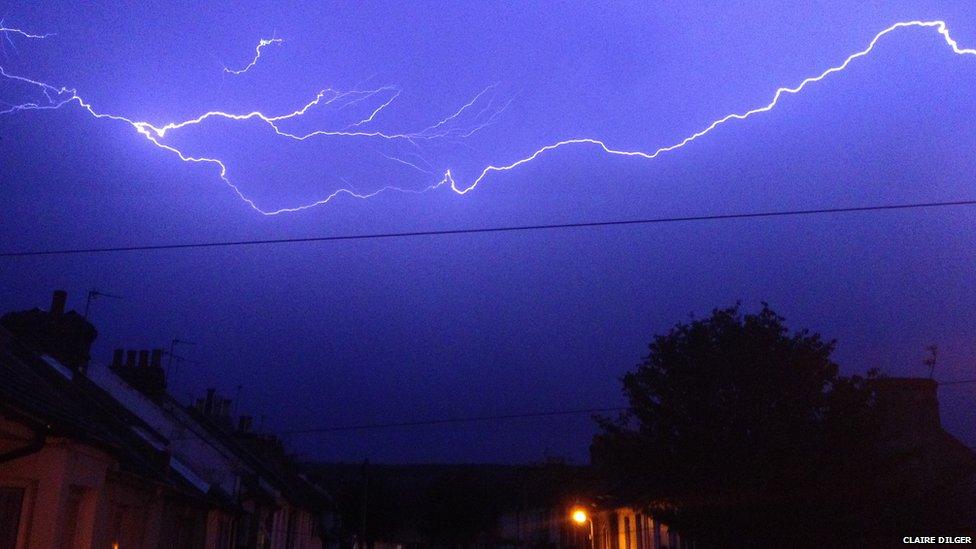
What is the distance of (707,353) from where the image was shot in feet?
52.4

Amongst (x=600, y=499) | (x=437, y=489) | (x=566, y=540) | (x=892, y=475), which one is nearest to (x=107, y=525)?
(x=892, y=475)

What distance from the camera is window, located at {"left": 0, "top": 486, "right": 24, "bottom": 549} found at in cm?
873

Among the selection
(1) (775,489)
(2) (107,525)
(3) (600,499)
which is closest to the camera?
(2) (107,525)

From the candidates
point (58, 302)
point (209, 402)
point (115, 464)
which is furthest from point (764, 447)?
point (209, 402)

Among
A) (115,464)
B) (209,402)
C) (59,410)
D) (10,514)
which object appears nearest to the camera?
(10,514)

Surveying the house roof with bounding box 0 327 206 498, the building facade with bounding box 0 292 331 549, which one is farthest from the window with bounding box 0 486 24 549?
the house roof with bounding box 0 327 206 498

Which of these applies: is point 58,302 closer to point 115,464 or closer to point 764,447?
point 115,464

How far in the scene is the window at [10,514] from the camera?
8.73 m

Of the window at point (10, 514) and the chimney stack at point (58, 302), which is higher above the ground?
the chimney stack at point (58, 302)

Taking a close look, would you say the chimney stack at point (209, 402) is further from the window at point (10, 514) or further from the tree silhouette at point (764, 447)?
the window at point (10, 514)

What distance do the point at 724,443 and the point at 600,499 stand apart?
1602 cm

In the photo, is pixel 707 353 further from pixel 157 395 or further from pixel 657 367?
pixel 157 395

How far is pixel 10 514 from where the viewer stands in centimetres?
884

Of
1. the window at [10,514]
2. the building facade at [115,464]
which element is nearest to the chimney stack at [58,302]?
the building facade at [115,464]
